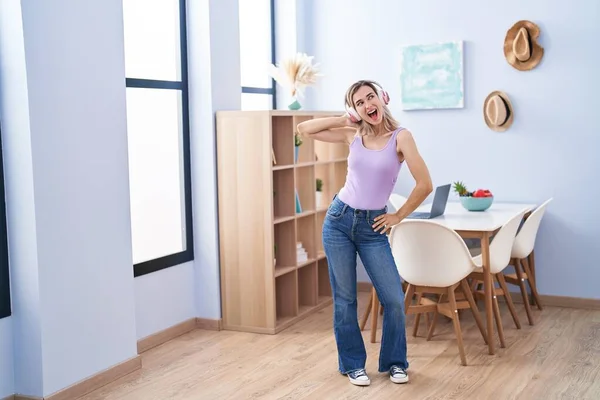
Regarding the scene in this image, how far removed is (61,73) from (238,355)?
181 centimetres

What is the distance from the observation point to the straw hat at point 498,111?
17.7 ft

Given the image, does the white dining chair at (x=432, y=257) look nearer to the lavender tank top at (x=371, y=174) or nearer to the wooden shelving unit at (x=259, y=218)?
the lavender tank top at (x=371, y=174)

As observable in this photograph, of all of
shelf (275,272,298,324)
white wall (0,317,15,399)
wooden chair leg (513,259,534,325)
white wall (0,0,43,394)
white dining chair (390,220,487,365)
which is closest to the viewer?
white wall (0,0,43,394)

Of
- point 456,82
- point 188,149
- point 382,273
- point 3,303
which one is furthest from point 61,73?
point 456,82

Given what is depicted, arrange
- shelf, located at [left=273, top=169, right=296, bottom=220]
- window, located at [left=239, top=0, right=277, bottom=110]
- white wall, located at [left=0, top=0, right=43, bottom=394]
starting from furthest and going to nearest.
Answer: window, located at [left=239, top=0, right=277, bottom=110] < shelf, located at [left=273, top=169, right=296, bottom=220] < white wall, located at [left=0, top=0, right=43, bottom=394]

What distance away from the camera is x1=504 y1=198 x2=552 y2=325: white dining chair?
15.6ft

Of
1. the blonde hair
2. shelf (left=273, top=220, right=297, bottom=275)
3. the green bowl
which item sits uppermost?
the blonde hair

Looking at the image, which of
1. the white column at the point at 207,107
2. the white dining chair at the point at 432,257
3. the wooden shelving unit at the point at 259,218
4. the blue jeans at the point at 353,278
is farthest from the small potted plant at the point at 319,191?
the blue jeans at the point at 353,278

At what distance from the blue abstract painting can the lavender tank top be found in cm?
205

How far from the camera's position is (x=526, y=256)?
4965 millimetres

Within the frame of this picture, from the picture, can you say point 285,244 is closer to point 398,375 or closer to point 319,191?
point 319,191

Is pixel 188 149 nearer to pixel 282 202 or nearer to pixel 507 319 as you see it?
pixel 282 202

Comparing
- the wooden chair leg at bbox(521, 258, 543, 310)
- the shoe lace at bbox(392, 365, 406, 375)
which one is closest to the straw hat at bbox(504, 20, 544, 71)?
the wooden chair leg at bbox(521, 258, 543, 310)

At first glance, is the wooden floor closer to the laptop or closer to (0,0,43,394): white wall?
(0,0,43,394): white wall
